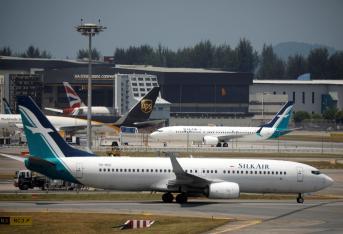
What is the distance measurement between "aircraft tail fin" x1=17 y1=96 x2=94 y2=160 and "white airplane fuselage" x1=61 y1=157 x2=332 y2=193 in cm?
116

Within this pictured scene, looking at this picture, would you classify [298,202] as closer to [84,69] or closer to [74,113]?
[74,113]

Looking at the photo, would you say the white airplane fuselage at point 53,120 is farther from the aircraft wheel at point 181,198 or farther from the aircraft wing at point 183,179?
the aircraft wing at point 183,179

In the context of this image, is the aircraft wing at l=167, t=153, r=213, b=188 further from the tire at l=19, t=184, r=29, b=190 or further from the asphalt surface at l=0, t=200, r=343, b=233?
the tire at l=19, t=184, r=29, b=190

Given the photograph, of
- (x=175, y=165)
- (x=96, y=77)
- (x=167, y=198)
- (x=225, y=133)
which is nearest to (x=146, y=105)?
(x=225, y=133)

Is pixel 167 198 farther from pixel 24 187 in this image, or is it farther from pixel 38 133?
pixel 24 187

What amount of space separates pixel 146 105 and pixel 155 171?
68469 millimetres

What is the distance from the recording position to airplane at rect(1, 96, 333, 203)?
179 feet

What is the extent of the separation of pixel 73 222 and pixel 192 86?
149373mm

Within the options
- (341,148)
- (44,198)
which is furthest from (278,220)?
(341,148)

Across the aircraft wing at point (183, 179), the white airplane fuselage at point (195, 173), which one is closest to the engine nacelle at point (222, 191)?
the aircraft wing at point (183, 179)

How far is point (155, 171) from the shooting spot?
184ft

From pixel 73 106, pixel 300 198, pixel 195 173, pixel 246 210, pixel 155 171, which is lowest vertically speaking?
pixel 246 210

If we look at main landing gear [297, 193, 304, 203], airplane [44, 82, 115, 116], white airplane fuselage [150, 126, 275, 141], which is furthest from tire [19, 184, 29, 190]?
airplane [44, 82, 115, 116]

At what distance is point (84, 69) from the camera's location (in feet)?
606
